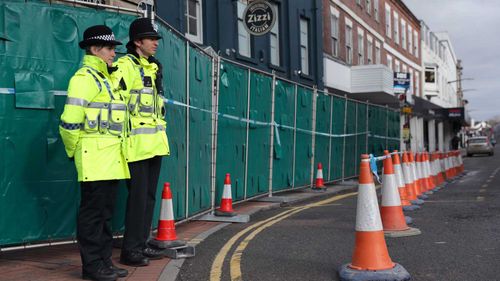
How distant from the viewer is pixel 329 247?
21.0 feet

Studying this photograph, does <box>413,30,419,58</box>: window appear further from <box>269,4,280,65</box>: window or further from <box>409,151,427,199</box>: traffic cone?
<box>409,151,427,199</box>: traffic cone

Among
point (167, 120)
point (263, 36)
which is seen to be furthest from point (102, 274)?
point (263, 36)

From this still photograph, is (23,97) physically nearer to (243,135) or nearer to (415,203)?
(243,135)

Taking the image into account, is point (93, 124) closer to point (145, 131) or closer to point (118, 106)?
point (118, 106)

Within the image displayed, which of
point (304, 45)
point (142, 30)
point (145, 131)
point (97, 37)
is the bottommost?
point (145, 131)

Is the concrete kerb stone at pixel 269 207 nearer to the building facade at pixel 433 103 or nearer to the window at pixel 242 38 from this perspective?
the window at pixel 242 38

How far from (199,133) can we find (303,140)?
6076 millimetres

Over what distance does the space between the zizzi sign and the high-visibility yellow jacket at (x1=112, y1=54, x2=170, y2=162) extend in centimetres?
1087

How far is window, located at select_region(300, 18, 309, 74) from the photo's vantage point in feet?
74.7

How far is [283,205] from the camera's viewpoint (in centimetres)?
1112

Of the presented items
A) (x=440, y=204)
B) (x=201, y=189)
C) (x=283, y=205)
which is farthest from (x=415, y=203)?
(x=201, y=189)

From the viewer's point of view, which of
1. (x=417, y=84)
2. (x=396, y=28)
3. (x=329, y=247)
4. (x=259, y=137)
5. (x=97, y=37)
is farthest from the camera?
(x=417, y=84)

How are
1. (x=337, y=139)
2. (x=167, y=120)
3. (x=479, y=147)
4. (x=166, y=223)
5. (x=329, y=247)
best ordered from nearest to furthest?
(x=166, y=223) < (x=329, y=247) < (x=167, y=120) < (x=337, y=139) < (x=479, y=147)

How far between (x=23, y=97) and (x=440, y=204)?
7.82m
